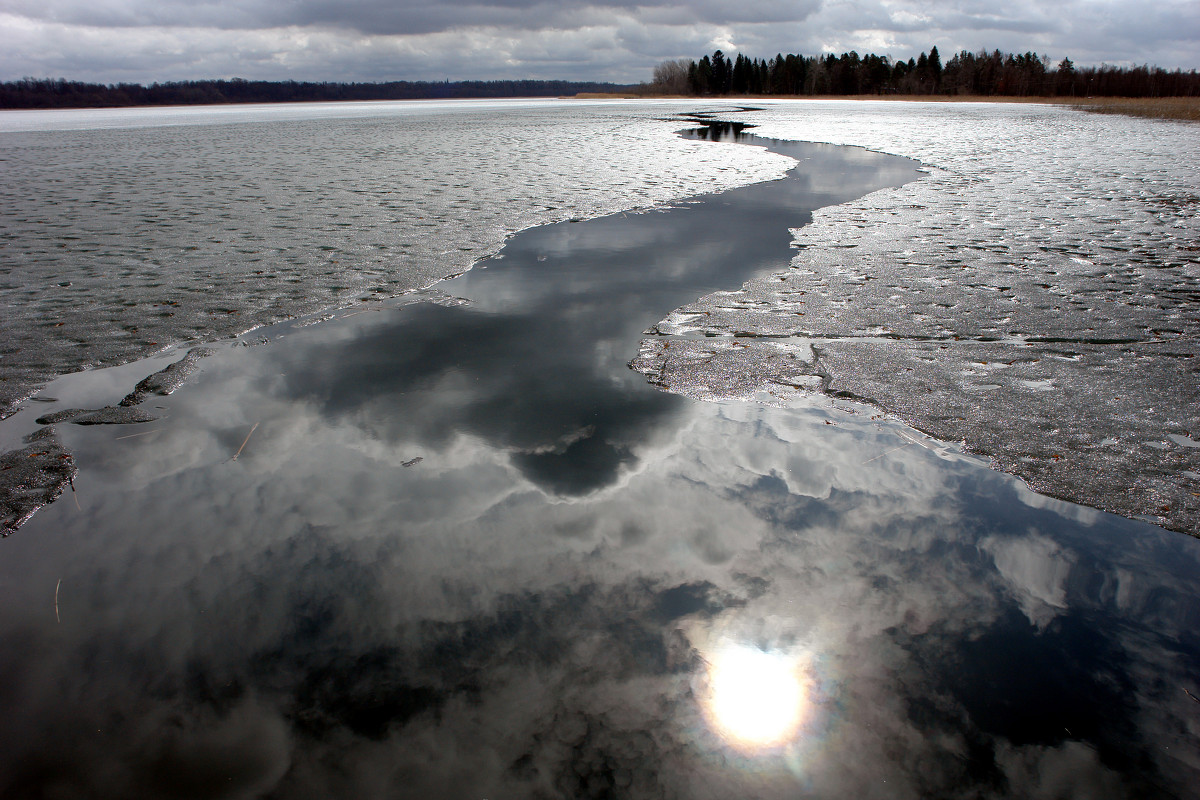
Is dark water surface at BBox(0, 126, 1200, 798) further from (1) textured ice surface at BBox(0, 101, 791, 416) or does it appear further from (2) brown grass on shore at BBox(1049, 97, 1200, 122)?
(2) brown grass on shore at BBox(1049, 97, 1200, 122)

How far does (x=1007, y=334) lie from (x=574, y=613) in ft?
14.1

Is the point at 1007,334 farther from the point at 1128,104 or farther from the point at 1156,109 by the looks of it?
the point at 1128,104

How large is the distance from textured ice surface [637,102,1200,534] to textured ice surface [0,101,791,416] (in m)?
3.69

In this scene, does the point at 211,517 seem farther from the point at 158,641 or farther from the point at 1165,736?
the point at 1165,736

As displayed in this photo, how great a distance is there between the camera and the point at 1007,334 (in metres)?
5.05

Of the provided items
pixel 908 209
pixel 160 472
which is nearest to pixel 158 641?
pixel 160 472

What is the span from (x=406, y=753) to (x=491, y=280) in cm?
553

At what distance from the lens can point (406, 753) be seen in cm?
194

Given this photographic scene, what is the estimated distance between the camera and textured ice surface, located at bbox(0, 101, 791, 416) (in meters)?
5.76

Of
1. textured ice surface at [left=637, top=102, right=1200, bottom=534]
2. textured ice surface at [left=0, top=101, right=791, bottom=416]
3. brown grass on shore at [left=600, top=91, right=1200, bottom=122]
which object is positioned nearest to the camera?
textured ice surface at [left=637, top=102, right=1200, bottom=534]

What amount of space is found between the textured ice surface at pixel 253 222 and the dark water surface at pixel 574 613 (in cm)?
182

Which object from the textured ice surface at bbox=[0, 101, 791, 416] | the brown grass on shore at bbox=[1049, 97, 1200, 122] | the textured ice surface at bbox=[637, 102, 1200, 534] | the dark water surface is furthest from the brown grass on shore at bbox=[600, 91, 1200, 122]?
the dark water surface

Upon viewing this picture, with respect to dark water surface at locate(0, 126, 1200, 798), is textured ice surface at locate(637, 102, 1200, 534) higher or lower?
higher

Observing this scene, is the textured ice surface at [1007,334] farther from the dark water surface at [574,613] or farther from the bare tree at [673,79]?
the bare tree at [673,79]
